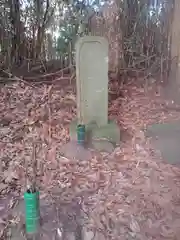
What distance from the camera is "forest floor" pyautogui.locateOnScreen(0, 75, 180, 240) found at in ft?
5.55

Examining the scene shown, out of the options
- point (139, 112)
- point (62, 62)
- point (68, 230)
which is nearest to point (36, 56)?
point (62, 62)

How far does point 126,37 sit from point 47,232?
333 centimetres

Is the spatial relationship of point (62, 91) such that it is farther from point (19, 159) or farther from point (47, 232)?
point (47, 232)

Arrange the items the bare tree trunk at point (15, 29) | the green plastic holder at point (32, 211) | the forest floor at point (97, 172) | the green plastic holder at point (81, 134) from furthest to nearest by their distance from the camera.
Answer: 1. the bare tree trunk at point (15, 29)
2. the green plastic holder at point (81, 134)
3. the forest floor at point (97, 172)
4. the green plastic holder at point (32, 211)

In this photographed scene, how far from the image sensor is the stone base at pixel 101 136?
262 cm

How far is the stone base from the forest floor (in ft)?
0.26

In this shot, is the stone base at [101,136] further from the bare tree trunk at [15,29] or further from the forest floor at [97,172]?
the bare tree trunk at [15,29]

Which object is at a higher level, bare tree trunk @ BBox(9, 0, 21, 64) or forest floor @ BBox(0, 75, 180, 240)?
bare tree trunk @ BBox(9, 0, 21, 64)

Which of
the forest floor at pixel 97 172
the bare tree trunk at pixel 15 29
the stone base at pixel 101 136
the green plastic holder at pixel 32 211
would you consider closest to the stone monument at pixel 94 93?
the stone base at pixel 101 136

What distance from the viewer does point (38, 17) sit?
4383mm

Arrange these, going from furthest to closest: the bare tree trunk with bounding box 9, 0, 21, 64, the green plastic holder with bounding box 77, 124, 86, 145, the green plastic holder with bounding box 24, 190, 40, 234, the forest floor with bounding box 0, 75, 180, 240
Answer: the bare tree trunk with bounding box 9, 0, 21, 64, the green plastic holder with bounding box 77, 124, 86, 145, the forest floor with bounding box 0, 75, 180, 240, the green plastic holder with bounding box 24, 190, 40, 234

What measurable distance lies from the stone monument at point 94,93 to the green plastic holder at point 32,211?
1.18 metres

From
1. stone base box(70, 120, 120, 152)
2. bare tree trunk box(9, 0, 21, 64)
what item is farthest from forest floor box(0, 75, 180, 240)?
bare tree trunk box(9, 0, 21, 64)

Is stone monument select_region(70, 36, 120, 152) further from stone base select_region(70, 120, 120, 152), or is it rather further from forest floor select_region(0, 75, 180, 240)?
forest floor select_region(0, 75, 180, 240)
